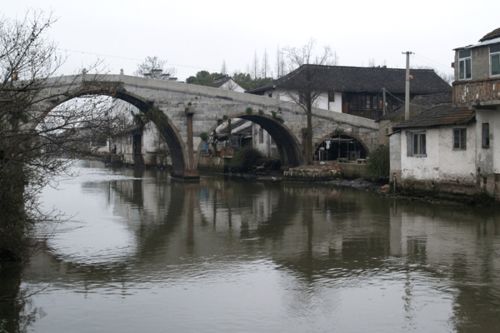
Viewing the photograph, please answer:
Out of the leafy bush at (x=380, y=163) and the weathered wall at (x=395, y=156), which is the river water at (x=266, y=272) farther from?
the leafy bush at (x=380, y=163)

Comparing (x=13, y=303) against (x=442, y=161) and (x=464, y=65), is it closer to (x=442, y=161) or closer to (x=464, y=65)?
(x=464, y=65)

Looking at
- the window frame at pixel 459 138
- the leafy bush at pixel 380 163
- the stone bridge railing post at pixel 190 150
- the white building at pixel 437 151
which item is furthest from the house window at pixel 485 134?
the stone bridge railing post at pixel 190 150

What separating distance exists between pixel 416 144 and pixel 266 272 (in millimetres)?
14929

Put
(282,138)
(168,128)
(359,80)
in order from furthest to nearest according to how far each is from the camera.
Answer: (359,80) → (282,138) → (168,128)

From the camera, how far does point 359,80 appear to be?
47.6 m

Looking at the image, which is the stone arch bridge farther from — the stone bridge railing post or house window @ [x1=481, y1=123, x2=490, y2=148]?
house window @ [x1=481, y1=123, x2=490, y2=148]

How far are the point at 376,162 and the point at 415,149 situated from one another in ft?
15.1

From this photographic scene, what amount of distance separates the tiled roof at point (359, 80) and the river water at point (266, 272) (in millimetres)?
24808

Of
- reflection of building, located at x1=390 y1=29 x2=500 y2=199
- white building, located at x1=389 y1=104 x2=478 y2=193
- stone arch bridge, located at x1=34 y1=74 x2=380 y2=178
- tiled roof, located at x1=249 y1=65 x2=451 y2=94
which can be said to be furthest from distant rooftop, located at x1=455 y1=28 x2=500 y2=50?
tiled roof, located at x1=249 y1=65 x2=451 y2=94

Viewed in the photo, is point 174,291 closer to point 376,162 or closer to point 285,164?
point 376,162

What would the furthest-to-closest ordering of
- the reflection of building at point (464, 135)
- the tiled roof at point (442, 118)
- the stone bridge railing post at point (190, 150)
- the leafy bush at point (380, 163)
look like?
the stone bridge railing post at point (190, 150), the leafy bush at point (380, 163), the tiled roof at point (442, 118), the reflection of building at point (464, 135)

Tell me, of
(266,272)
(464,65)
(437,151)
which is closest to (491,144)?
(464,65)

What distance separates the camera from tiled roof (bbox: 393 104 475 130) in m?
22.0

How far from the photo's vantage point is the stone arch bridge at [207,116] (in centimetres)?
3534
